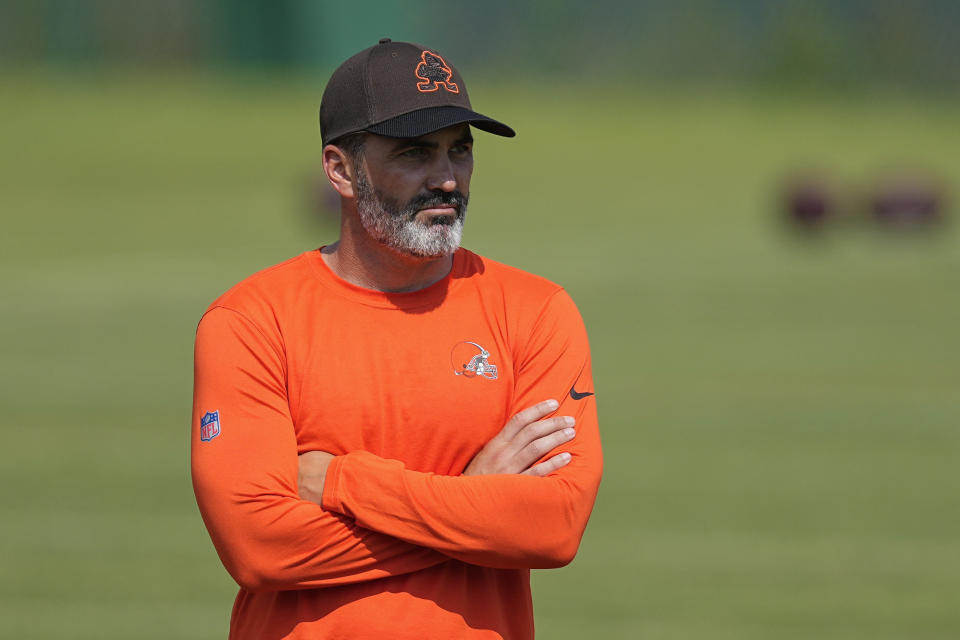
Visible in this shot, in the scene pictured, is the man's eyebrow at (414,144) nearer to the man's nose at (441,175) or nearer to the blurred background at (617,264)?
the man's nose at (441,175)

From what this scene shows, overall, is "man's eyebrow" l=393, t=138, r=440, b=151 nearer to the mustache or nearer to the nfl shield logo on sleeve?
the mustache

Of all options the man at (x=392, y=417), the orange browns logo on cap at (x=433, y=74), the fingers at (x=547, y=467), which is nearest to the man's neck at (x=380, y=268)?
the man at (x=392, y=417)

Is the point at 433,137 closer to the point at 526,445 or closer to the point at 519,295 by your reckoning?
the point at 519,295

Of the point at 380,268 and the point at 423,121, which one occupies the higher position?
the point at 423,121

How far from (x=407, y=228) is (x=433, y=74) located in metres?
0.39

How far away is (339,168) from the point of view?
13.4ft

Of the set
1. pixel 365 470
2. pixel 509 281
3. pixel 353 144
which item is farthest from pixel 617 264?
pixel 365 470

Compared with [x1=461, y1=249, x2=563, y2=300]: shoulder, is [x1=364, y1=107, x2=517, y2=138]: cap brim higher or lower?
higher

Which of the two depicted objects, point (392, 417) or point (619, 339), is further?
point (619, 339)

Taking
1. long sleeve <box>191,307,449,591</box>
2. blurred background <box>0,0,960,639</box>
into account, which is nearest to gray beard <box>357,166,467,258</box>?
long sleeve <box>191,307,449,591</box>

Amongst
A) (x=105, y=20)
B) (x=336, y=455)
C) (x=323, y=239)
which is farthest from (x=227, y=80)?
(x=336, y=455)

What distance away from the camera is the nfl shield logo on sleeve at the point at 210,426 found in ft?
12.7

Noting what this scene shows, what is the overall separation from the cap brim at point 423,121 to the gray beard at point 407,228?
6.8 inches

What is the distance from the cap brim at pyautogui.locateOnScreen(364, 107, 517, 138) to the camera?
3.85 m
